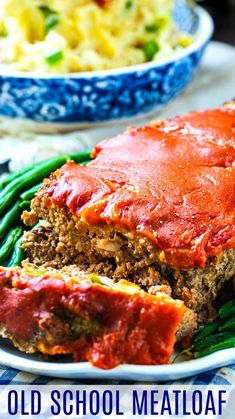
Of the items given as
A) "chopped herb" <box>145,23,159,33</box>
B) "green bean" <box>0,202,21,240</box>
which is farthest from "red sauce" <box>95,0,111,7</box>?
"green bean" <box>0,202,21,240</box>

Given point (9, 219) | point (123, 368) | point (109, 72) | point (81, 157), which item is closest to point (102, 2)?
point (109, 72)

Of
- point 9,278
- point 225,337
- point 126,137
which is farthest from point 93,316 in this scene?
point 126,137

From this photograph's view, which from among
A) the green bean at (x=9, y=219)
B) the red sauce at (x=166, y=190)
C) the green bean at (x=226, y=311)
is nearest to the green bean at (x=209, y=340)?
the green bean at (x=226, y=311)

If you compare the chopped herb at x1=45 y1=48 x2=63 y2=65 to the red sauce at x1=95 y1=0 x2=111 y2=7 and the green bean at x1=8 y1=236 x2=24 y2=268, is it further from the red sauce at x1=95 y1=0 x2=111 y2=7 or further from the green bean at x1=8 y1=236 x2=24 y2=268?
the green bean at x1=8 y1=236 x2=24 y2=268

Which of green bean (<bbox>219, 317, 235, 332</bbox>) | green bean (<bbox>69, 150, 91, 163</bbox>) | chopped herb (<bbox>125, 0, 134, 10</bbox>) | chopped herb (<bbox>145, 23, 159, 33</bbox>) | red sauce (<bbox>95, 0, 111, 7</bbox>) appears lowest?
green bean (<bbox>219, 317, 235, 332</bbox>)

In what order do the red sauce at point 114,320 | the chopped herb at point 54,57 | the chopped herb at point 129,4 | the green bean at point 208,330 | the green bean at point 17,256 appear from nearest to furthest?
the red sauce at point 114,320, the green bean at point 208,330, the green bean at point 17,256, the chopped herb at point 54,57, the chopped herb at point 129,4

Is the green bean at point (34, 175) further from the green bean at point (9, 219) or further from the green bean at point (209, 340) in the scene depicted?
the green bean at point (209, 340)
